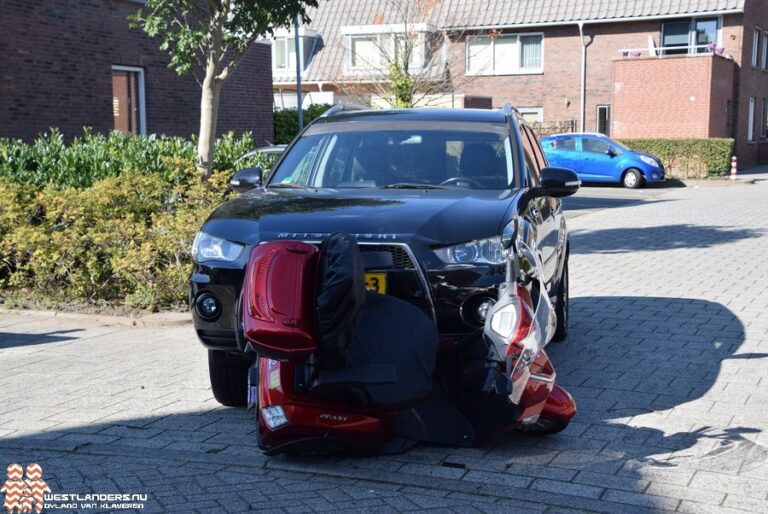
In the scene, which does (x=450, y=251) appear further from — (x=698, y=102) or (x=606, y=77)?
(x=606, y=77)

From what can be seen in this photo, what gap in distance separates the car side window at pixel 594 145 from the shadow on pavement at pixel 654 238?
11943 mm

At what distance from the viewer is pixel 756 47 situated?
39.3 m

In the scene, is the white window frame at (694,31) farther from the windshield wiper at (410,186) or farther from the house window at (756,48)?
the windshield wiper at (410,186)

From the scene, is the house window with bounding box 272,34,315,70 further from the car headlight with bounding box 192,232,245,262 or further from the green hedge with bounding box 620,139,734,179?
the car headlight with bounding box 192,232,245,262

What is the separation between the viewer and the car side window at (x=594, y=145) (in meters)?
28.6

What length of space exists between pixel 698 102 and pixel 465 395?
3195cm

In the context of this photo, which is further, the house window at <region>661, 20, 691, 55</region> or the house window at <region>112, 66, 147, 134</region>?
the house window at <region>661, 20, 691, 55</region>

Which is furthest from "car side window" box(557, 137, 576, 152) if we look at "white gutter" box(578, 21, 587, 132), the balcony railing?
"white gutter" box(578, 21, 587, 132)

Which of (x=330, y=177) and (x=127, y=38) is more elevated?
(x=127, y=38)

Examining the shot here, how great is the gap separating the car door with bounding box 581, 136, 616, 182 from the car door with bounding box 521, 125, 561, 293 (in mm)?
20909

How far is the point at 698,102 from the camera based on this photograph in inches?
1357

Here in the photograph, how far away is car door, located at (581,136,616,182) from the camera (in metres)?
28.1

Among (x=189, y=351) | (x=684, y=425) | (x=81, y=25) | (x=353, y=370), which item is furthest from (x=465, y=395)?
(x=81, y=25)

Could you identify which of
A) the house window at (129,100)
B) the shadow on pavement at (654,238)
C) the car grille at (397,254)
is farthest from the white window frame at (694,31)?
the car grille at (397,254)
